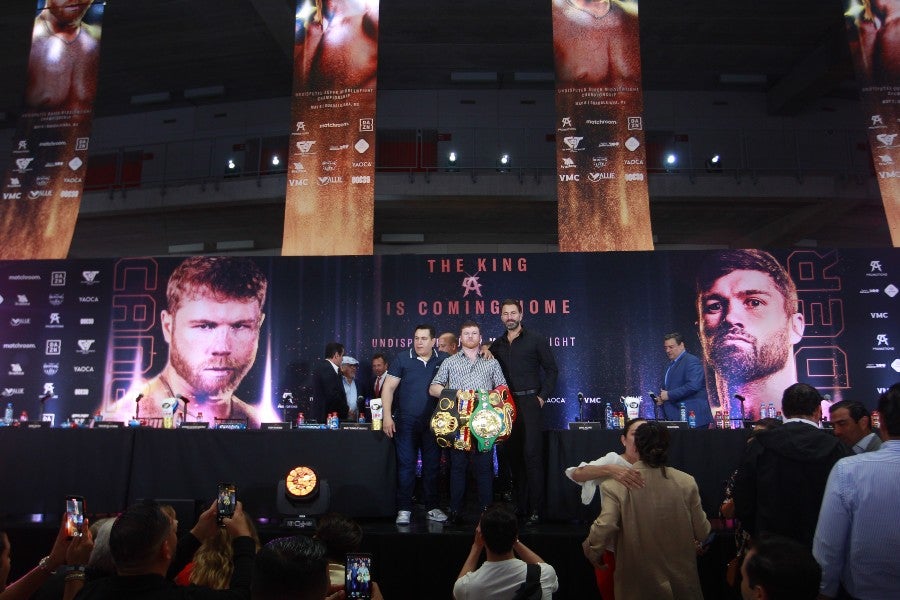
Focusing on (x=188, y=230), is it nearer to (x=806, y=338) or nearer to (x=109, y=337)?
(x=109, y=337)

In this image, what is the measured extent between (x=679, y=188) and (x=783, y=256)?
576cm

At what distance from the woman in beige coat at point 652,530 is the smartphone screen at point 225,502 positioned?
5.44 ft

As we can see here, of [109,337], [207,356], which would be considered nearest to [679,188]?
[207,356]

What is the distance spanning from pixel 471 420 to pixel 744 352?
12.9 ft

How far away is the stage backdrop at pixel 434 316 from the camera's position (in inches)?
313

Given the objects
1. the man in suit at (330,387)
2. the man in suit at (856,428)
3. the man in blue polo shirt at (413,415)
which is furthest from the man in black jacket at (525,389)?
the man in suit at (856,428)

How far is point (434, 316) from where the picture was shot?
8.21m

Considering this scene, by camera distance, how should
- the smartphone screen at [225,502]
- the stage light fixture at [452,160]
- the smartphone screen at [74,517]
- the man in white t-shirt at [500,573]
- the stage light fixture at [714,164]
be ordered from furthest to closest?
the stage light fixture at [452,160], the stage light fixture at [714,164], the smartphone screen at [225,502], the man in white t-shirt at [500,573], the smartphone screen at [74,517]

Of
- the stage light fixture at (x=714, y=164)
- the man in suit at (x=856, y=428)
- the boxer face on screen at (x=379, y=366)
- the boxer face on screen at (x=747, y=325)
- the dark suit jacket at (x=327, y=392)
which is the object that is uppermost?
the stage light fixture at (x=714, y=164)

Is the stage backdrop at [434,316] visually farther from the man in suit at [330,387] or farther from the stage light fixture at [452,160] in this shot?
the stage light fixture at [452,160]

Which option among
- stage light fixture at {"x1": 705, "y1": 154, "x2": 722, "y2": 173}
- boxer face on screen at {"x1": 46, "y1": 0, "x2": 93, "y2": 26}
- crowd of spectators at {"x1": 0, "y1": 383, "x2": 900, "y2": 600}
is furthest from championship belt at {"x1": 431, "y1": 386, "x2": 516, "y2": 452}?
stage light fixture at {"x1": 705, "y1": 154, "x2": 722, "y2": 173}

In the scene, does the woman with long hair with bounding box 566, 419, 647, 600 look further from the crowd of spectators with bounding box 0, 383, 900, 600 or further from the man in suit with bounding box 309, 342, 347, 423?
the man in suit with bounding box 309, 342, 347, 423

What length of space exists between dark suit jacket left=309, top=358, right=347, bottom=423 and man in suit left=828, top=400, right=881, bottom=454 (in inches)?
187

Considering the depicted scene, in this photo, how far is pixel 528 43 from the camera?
527 inches
